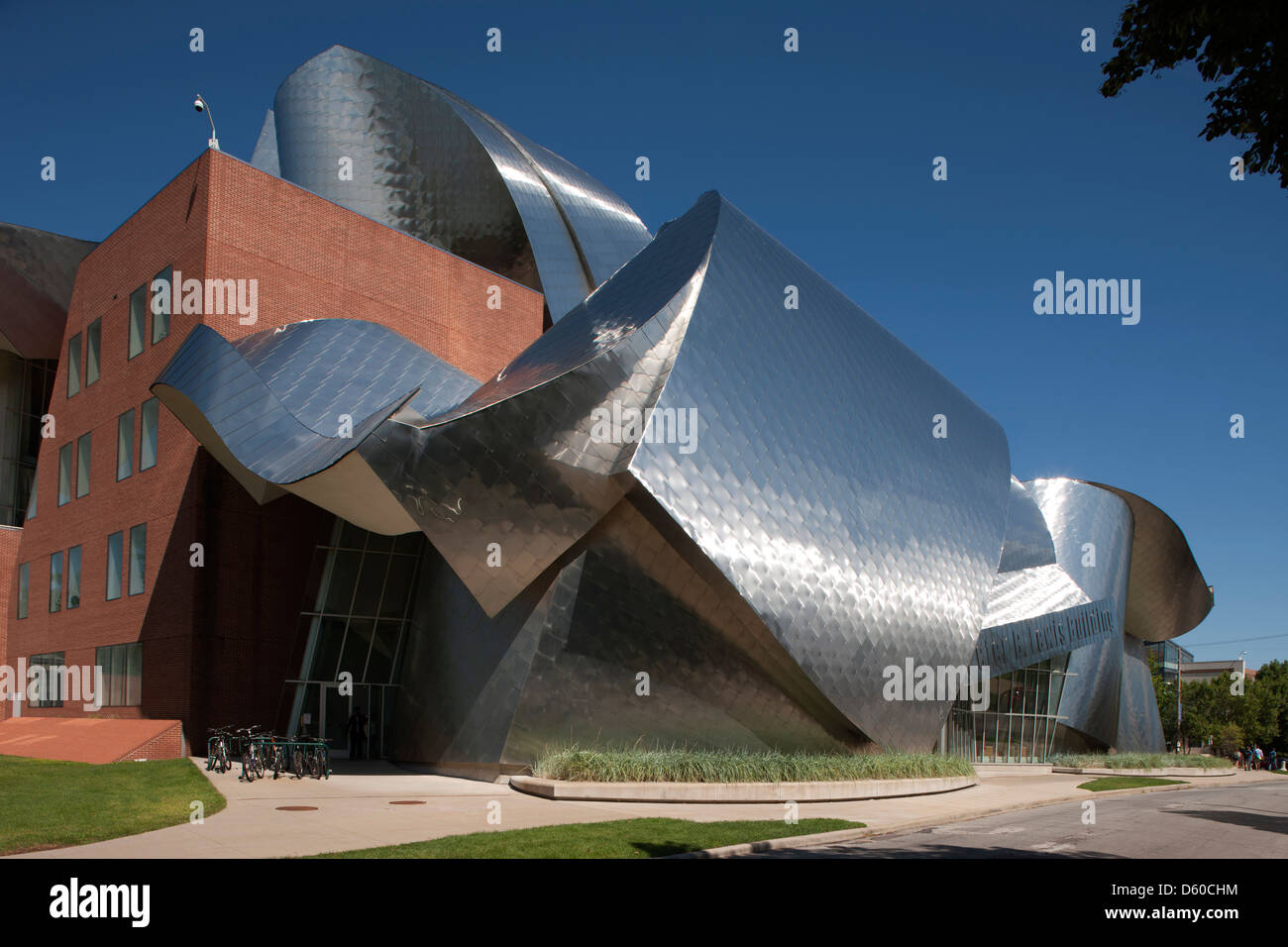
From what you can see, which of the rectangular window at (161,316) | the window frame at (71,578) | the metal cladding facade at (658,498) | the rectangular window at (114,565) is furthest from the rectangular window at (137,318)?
the window frame at (71,578)

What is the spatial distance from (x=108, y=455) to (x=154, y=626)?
667cm

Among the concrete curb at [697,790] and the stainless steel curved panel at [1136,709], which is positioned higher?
the concrete curb at [697,790]

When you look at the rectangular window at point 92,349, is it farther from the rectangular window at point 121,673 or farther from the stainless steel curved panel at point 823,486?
the stainless steel curved panel at point 823,486

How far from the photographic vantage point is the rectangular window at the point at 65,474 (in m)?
32.2

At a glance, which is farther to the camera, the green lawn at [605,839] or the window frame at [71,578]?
the window frame at [71,578]

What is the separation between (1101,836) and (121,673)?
80.7 ft

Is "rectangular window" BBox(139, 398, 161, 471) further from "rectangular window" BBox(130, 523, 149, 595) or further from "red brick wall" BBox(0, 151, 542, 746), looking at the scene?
"rectangular window" BBox(130, 523, 149, 595)

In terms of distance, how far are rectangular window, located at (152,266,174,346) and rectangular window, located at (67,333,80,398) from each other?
20.8ft

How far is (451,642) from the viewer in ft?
74.8

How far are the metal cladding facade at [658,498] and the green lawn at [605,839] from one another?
6.76m

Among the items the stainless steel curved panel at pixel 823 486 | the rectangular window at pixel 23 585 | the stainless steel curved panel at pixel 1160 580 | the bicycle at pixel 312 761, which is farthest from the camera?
the stainless steel curved panel at pixel 1160 580

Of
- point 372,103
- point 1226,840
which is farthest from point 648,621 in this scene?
point 372,103

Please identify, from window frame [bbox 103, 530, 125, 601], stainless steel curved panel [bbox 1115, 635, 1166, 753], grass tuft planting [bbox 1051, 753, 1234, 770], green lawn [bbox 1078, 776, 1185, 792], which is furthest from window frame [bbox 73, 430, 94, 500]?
stainless steel curved panel [bbox 1115, 635, 1166, 753]

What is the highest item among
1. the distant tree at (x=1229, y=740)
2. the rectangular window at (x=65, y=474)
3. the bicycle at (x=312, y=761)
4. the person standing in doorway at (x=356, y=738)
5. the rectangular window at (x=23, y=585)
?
the rectangular window at (x=65, y=474)
